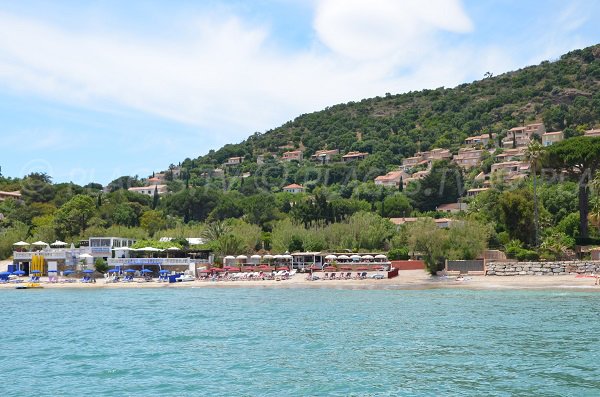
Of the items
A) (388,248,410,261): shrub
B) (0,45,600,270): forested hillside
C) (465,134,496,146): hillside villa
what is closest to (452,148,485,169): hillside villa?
(0,45,600,270): forested hillside

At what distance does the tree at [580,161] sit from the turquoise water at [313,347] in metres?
17.1

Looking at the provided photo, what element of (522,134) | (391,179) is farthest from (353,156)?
(522,134)

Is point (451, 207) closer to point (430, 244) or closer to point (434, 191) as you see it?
point (434, 191)

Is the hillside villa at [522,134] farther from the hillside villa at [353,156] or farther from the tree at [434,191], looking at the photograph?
the tree at [434,191]

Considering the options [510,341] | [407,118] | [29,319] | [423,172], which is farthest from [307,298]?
[407,118]

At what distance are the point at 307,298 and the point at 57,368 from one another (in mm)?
22337

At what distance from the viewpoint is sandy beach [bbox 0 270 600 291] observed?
45938 millimetres

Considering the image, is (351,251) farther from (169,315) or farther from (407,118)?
(407,118)

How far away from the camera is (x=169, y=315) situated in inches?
→ 1435

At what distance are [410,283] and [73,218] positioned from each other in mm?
43874

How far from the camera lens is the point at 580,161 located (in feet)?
187

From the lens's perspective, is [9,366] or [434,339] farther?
[434,339]

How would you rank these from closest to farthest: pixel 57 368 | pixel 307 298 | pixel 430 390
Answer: pixel 430 390, pixel 57 368, pixel 307 298

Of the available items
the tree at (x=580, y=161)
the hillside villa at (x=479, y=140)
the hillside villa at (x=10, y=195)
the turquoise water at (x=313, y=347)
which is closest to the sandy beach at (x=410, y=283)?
the turquoise water at (x=313, y=347)
